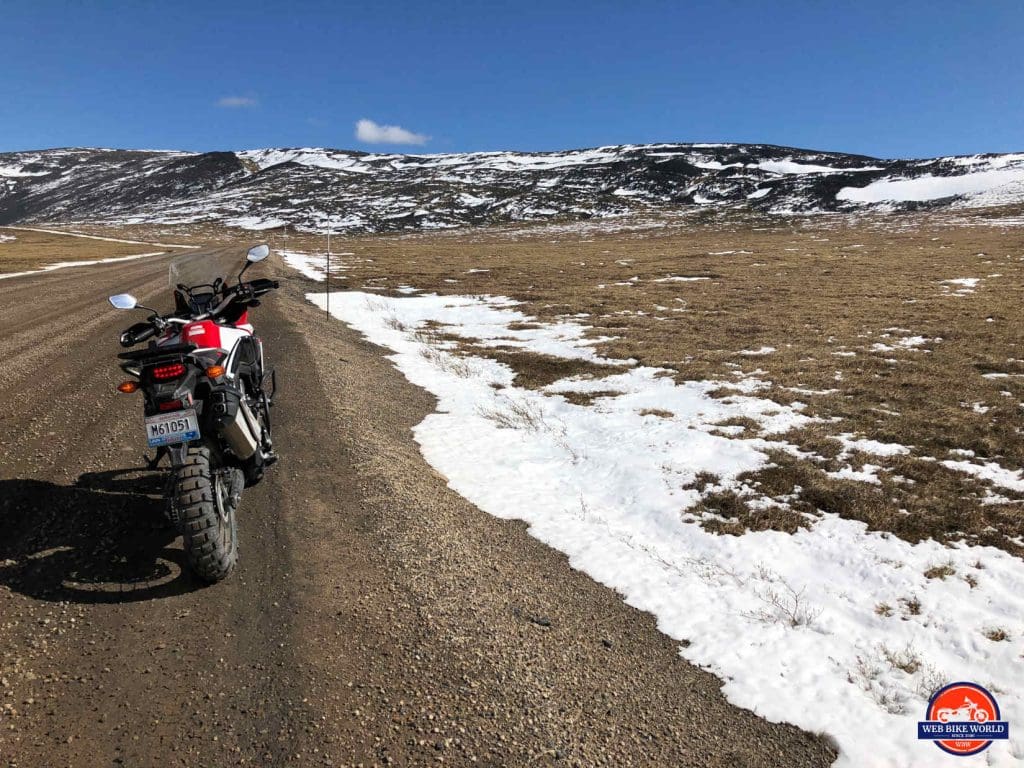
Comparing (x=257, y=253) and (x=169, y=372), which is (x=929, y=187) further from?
(x=169, y=372)

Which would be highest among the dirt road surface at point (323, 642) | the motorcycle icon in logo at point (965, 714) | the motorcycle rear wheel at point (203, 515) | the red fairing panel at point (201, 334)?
the red fairing panel at point (201, 334)

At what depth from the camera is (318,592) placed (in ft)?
15.8

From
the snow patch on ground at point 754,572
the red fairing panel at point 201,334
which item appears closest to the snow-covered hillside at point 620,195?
the snow patch on ground at point 754,572

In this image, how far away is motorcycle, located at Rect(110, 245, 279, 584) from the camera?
4336 mm

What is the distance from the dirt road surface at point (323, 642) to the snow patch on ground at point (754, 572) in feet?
1.35

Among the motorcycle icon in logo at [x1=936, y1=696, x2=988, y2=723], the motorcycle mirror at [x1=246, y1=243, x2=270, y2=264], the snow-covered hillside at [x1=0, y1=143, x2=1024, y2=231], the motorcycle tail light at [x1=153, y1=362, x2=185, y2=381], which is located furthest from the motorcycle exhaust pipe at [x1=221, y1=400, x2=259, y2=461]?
the snow-covered hillside at [x1=0, y1=143, x2=1024, y2=231]

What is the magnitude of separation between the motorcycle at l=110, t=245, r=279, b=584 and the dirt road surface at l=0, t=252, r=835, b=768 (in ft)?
1.92

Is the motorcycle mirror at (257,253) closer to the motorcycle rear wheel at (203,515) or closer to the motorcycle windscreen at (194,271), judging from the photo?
the motorcycle windscreen at (194,271)

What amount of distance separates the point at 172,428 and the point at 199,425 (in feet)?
0.91

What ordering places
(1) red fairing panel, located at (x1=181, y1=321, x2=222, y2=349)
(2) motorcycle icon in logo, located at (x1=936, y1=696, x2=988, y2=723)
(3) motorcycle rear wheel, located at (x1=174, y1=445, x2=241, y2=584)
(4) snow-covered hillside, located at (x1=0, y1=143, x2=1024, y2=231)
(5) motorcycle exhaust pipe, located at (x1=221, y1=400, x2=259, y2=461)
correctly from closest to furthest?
(2) motorcycle icon in logo, located at (x1=936, y1=696, x2=988, y2=723)
(3) motorcycle rear wheel, located at (x1=174, y1=445, x2=241, y2=584)
(5) motorcycle exhaust pipe, located at (x1=221, y1=400, x2=259, y2=461)
(1) red fairing panel, located at (x1=181, y1=321, x2=222, y2=349)
(4) snow-covered hillside, located at (x1=0, y1=143, x2=1024, y2=231)

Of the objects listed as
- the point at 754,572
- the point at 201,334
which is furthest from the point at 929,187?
the point at 201,334

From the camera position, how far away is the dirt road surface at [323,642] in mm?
3414

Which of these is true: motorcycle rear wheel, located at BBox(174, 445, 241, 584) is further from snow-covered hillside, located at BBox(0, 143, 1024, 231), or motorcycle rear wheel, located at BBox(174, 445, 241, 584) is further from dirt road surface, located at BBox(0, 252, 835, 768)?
snow-covered hillside, located at BBox(0, 143, 1024, 231)

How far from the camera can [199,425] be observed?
468cm
